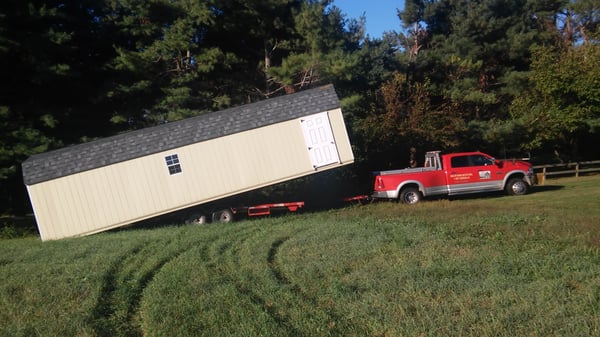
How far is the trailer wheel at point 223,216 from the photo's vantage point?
15945 mm

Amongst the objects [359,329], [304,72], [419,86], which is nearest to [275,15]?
[304,72]

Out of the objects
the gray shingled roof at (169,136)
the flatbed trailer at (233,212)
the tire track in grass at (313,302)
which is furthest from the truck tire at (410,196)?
the tire track in grass at (313,302)

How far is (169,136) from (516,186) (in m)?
12.7

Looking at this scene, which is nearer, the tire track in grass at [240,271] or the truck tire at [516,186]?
the tire track in grass at [240,271]

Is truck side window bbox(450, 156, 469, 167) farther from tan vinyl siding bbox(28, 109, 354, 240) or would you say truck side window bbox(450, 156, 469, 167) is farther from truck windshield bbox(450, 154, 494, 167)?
tan vinyl siding bbox(28, 109, 354, 240)

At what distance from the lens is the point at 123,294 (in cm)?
687

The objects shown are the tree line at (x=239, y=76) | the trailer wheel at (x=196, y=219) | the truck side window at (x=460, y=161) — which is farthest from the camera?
the tree line at (x=239, y=76)

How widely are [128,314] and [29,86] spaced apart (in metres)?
18.1

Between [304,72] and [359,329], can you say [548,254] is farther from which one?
[304,72]

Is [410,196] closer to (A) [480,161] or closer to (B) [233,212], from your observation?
(A) [480,161]

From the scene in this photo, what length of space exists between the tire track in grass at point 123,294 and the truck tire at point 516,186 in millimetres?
12709

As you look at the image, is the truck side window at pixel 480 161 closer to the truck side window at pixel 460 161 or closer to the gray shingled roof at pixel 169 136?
the truck side window at pixel 460 161

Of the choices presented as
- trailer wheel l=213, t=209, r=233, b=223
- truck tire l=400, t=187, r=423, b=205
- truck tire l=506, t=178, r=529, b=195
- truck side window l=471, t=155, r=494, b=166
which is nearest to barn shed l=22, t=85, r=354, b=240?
trailer wheel l=213, t=209, r=233, b=223

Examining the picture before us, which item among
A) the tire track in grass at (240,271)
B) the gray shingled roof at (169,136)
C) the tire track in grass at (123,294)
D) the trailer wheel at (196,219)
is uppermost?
the gray shingled roof at (169,136)
